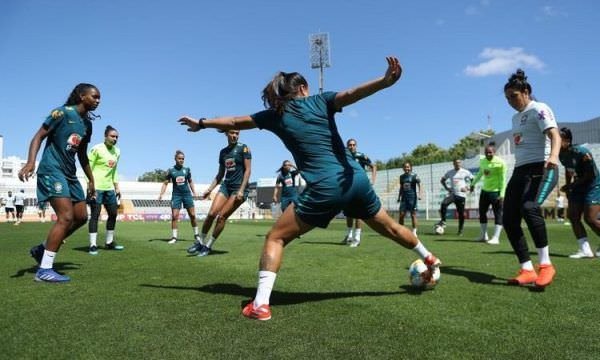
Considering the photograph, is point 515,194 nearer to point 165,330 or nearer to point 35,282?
point 165,330

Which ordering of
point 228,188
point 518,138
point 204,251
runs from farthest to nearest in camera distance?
point 228,188
point 204,251
point 518,138

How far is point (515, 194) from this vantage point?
516 cm

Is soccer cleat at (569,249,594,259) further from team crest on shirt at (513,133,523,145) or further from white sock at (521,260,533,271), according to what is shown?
team crest on shirt at (513,133,523,145)

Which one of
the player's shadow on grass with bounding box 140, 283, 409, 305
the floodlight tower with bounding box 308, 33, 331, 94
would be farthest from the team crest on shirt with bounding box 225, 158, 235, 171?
the floodlight tower with bounding box 308, 33, 331, 94

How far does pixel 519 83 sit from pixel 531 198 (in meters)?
1.26

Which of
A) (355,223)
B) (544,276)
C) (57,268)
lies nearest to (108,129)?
(57,268)

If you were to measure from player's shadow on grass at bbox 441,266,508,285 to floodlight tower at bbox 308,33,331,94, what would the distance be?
36.0 metres

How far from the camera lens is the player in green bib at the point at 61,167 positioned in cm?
545

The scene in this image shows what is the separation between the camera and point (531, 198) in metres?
5.02

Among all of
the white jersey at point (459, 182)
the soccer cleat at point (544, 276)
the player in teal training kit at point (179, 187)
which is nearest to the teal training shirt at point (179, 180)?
the player in teal training kit at point (179, 187)

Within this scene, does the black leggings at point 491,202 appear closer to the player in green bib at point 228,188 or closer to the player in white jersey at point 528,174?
the player in green bib at point 228,188

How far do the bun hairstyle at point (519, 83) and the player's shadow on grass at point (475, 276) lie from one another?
6.89 feet

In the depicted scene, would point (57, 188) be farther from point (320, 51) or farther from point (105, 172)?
point (320, 51)

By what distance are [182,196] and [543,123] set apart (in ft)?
29.7
